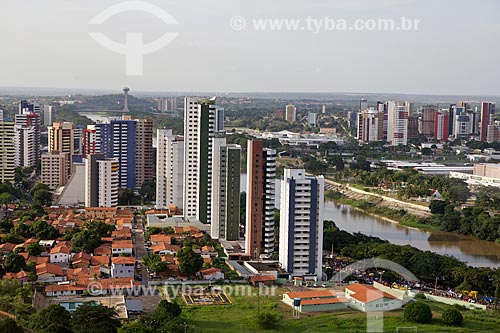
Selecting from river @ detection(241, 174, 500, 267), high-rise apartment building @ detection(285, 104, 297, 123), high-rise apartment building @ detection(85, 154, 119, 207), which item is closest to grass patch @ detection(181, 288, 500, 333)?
river @ detection(241, 174, 500, 267)

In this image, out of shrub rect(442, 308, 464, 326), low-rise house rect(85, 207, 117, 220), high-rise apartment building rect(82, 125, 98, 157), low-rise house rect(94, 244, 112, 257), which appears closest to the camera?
shrub rect(442, 308, 464, 326)

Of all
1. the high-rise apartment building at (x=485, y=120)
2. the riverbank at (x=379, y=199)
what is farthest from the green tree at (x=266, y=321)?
the high-rise apartment building at (x=485, y=120)

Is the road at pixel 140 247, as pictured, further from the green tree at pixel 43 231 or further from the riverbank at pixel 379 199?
the riverbank at pixel 379 199

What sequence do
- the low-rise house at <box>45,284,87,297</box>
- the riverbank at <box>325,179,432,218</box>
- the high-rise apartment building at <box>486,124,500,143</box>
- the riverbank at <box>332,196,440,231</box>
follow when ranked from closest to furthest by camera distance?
the low-rise house at <box>45,284,87,297</box>
the riverbank at <box>332,196,440,231</box>
the riverbank at <box>325,179,432,218</box>
the high-rise apartment building at <box>486,124,500,143</box>

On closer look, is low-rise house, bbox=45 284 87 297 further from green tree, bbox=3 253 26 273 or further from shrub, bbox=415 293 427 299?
shrub, bbox=415 293 427 299

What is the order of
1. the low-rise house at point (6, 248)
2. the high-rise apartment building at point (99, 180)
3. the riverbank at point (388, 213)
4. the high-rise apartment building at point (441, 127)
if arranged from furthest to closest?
the high-rise apartment building at point (441, 127)
the riverbank at point (388, 213)
the high-rise apartment building at point (99, 180)
the low-rise house at point (6, 248)

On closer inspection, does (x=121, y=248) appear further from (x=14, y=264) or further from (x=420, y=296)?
(x=420, y=296)
